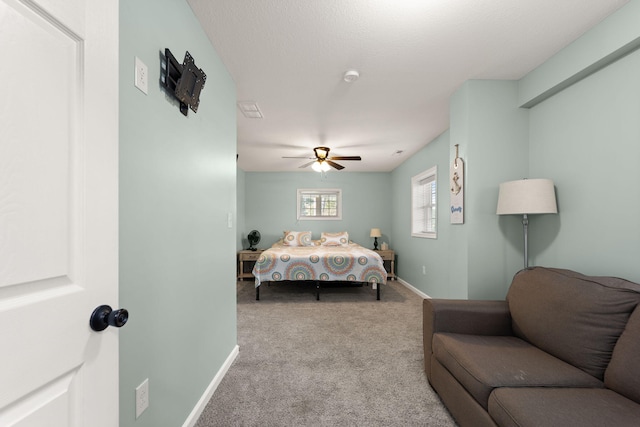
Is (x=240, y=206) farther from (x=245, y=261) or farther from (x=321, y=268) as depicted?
(x=321, y=268)

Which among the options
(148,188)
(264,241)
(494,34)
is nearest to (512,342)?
(494,34)

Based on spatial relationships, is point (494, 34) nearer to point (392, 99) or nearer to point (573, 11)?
point (573, 11)

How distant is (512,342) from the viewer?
1.85 meters

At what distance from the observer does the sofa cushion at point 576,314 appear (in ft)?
4.82

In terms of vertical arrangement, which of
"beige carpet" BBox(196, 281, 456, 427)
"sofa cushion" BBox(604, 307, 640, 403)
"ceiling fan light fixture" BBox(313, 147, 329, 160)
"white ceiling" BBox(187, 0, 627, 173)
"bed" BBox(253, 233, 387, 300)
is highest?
"white ceiling" BBox(187, 0, 627, 173)

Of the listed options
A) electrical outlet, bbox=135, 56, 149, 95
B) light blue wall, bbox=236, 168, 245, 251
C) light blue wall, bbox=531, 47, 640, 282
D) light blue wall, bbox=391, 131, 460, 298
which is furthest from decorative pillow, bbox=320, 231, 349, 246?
electrical outlet, bbox=135, 56, 149, 95

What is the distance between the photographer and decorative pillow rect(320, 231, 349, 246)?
6.14 metres

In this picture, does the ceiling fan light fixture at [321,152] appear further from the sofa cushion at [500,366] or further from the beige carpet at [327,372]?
the sofa cushion at [500,366]

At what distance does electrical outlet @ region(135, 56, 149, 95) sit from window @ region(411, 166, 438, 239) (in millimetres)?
3890

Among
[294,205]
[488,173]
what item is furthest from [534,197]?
[294,205]

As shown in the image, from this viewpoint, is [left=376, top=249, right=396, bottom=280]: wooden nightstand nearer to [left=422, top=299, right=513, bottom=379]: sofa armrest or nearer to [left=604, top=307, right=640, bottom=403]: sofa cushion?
[left=422, top=299, right=513, bottom=379]: sofa armrest

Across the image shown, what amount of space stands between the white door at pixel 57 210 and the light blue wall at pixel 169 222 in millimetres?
362

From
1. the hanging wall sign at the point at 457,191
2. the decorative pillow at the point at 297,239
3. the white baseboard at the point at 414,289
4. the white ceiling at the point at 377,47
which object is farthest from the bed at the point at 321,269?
the white ceiling at the point at 377,47

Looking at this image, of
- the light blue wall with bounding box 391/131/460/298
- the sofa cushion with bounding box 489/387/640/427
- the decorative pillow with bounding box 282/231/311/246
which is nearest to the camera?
the sofa cushion with bounding box 489/387/640/427
